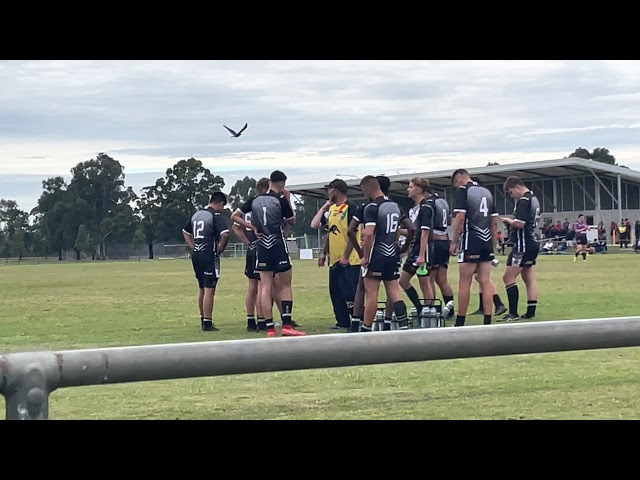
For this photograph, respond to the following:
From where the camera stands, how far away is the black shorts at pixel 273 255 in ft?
40.4

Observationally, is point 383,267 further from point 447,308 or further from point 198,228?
point 198,228

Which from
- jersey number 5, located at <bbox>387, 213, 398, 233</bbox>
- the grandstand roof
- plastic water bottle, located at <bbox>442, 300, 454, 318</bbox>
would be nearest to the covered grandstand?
the grandstand roof

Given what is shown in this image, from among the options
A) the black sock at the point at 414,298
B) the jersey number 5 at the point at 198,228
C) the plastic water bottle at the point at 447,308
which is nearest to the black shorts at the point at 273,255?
the jersey number 5 at the point at 198,228

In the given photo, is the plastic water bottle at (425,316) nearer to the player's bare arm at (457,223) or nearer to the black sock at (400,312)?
the black sock at (400,312)

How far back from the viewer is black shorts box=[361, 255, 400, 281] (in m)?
11.6

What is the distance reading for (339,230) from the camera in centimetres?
1327

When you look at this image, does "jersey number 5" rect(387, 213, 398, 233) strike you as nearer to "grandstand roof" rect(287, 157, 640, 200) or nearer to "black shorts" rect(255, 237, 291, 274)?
"black shorts" rect(255, 237, 291, 274)

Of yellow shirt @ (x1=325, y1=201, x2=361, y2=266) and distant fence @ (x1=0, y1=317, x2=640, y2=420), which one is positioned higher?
yellow shirt @ (x1=325, y1=201, x2=361, y2=266)

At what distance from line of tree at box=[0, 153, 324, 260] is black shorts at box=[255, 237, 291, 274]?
217ft

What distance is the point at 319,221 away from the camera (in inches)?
557

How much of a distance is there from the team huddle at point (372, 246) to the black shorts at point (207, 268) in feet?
0.05
